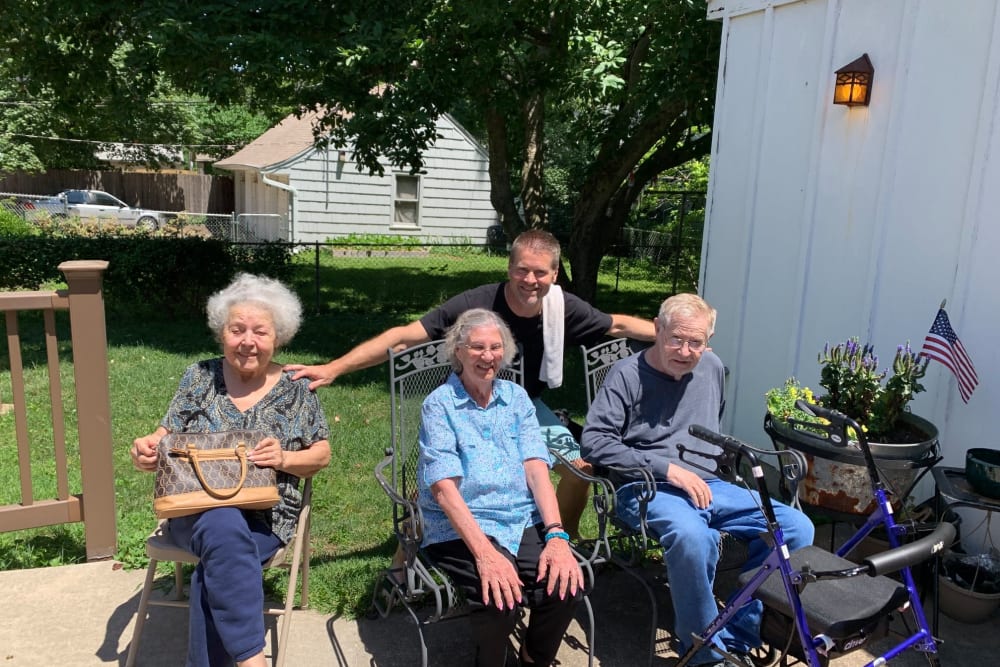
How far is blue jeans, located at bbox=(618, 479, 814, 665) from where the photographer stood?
9.09 feet

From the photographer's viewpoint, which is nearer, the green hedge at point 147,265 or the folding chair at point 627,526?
the folding chair at point 627,526

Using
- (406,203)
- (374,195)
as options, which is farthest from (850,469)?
(406,203)

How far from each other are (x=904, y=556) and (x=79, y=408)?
3.24 meters

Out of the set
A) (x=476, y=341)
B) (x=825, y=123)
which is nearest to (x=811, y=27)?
(x=825, y=123)

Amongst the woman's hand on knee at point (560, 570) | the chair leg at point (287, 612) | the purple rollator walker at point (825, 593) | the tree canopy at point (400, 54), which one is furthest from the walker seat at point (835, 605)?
the tree canopy at point (400, 54)

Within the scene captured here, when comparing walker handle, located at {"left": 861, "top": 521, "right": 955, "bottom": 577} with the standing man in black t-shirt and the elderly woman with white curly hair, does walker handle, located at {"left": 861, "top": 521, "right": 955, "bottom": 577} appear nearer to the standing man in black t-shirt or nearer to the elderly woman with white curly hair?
the standing man in black t-shirt

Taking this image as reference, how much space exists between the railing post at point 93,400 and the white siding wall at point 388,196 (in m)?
15.7

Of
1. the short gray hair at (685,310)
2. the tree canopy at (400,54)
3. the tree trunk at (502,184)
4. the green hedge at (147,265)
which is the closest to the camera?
the short gray hair at (685,310)

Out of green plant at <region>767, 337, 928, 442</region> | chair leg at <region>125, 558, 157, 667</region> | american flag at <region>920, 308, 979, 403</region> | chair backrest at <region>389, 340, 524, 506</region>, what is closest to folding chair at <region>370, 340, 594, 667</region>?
chair backrest at <region>389, 340, 524, 506</region>

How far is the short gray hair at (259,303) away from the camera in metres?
2.85

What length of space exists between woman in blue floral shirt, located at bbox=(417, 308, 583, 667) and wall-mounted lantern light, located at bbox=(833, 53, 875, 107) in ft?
8.08

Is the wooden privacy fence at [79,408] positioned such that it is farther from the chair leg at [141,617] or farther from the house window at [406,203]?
the house window at [406,203]

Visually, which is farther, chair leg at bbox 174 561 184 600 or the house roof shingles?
the house roof shingles

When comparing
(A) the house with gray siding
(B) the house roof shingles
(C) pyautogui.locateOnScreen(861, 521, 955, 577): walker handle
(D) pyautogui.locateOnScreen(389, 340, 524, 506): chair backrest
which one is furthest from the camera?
(B) the house roof shingles
